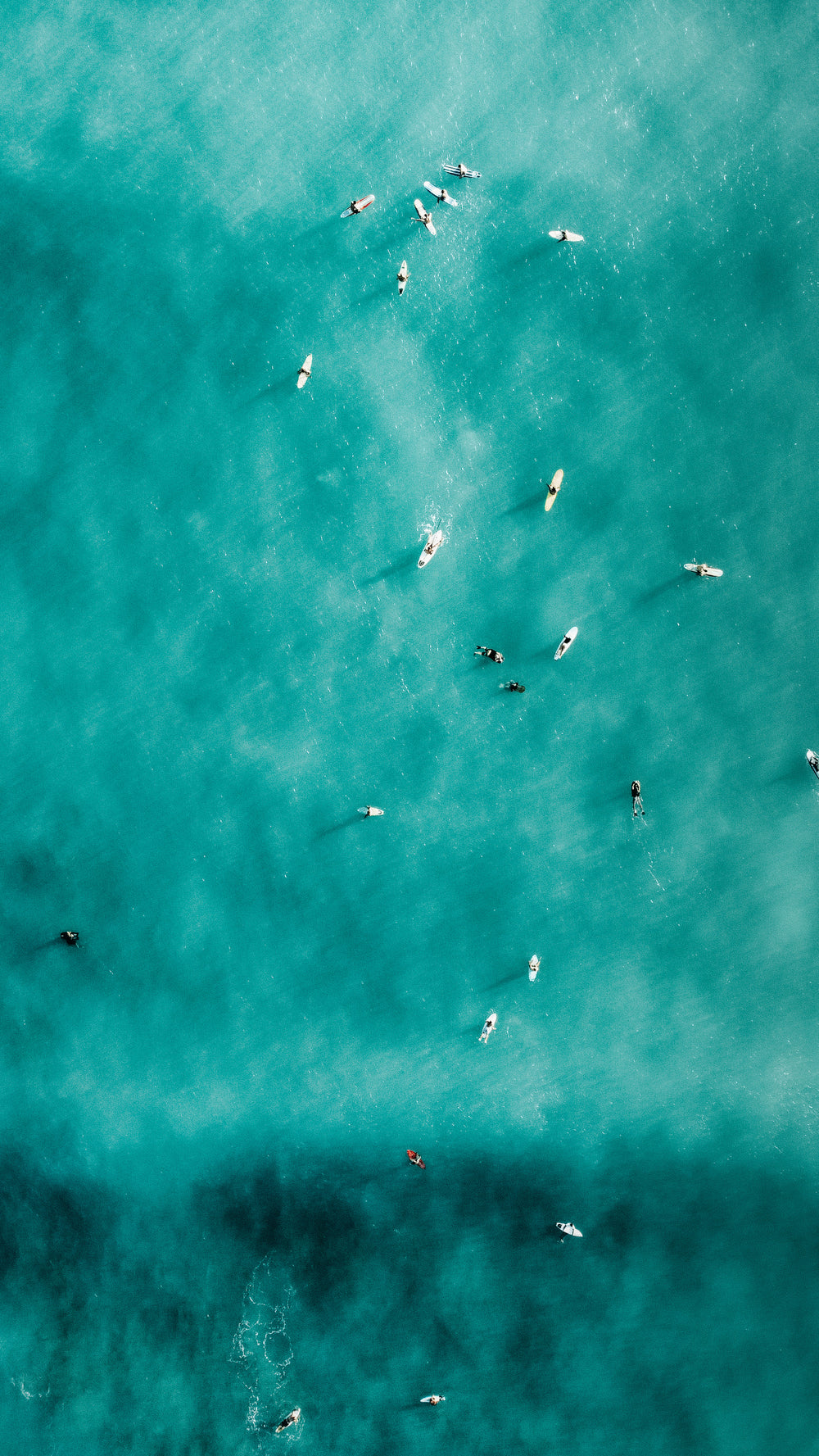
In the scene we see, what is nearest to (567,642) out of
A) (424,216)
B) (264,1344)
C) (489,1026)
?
(489,1026)

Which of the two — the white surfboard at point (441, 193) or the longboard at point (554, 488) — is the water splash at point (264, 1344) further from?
the white surfboard at point (441, 193)

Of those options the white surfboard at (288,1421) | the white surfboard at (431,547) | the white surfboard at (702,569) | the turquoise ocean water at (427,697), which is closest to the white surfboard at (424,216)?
the turquoise ocean water at (427,697)

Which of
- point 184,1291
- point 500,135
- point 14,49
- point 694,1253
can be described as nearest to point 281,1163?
point 184,1291

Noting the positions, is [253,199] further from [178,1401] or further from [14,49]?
[178,1401]

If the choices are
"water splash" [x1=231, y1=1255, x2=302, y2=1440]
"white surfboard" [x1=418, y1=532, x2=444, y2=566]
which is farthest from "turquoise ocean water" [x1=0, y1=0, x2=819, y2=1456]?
"white surfboard" [x1=418, y1=532, x2=444, y2=566]

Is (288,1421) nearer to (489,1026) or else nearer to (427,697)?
(489,1026)
